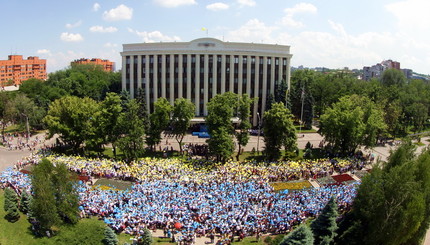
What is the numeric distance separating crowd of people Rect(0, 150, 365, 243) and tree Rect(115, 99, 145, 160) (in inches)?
55.4

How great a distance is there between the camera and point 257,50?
58.9 m

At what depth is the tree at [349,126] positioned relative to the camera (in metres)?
39.9

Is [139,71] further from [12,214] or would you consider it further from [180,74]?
[12,214]

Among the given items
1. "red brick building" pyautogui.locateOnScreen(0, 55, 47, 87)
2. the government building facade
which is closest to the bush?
the government building facade

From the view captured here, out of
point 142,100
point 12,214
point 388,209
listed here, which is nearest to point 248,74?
point 142,100

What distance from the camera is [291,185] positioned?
108ft

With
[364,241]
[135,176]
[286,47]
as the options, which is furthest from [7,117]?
[364,241]

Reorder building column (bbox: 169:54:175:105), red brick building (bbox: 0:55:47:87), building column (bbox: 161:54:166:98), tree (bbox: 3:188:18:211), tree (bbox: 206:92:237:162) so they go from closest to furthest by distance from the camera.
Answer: tree (bbox: 3:188:18:211) → tree (bbox: 206:92:237:162) → building column (bbox: 169:54:175:105) → building column (bbox: 161:54:166:98) → red brick building (bbox: 0:55:47:87)

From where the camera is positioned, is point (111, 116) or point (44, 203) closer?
point (44, 203)

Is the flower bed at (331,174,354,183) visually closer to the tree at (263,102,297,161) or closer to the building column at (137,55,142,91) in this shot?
the tree at (263,102,297,161)

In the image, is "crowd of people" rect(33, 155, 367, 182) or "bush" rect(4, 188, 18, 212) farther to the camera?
"crowd of people" rect(33, 155, 367, 182)

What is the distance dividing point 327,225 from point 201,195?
10.9 m

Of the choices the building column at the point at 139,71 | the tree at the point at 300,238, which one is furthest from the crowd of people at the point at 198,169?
the building column at the point at 139,71

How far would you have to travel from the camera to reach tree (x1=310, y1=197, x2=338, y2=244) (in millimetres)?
20953
